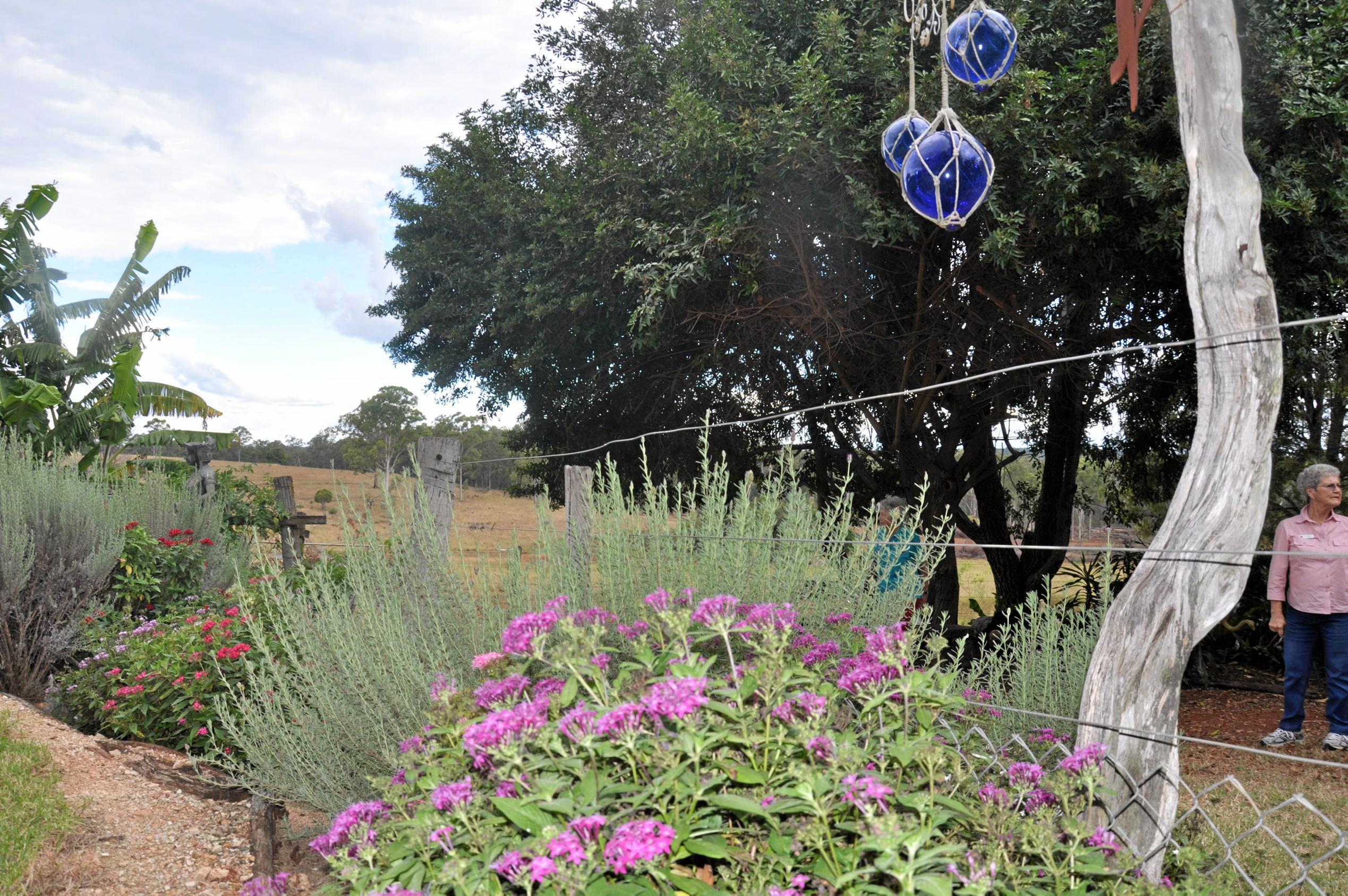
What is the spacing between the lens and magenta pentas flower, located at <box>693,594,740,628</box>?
2178mm

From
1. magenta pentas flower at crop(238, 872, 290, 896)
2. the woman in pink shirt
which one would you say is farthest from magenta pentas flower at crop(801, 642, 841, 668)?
the woman in pink shirt

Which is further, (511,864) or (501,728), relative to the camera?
(501,728)

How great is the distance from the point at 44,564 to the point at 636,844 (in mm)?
7164

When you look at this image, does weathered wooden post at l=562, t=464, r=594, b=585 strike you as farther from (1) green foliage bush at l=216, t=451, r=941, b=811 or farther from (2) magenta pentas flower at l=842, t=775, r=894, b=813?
(2) magenta pentas flower at l=842, t=775, r=894, b=813

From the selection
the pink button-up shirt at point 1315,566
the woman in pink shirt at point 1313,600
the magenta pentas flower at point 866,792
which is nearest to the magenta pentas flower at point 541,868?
the magenta pentas flower at point 866,792

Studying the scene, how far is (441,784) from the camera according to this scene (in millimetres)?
1876

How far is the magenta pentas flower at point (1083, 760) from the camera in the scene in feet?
6.89

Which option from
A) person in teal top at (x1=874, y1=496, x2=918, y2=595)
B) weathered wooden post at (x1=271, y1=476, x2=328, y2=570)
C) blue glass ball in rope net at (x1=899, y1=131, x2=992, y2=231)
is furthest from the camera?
weathered wooden post at (x1=271, y1=476, x2=328, y2=570)

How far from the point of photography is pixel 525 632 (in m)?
2.21

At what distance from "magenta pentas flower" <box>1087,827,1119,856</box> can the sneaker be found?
5218 mm

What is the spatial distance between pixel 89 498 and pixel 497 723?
7071 millimetres

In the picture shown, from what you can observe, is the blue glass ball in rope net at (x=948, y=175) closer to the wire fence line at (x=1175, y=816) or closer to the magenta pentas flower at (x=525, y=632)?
the wire fence line at (x=1175, y=816)

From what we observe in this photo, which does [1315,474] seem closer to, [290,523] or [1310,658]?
[1310,658]

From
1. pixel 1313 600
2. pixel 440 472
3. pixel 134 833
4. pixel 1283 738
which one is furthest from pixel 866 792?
pixel 1283 738
